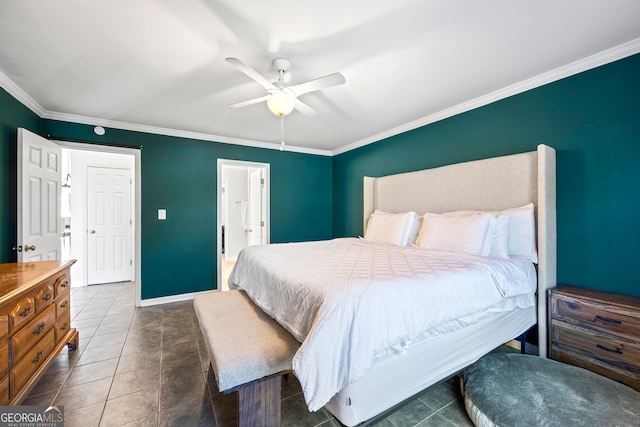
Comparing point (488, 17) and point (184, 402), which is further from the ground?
point (488, 17)

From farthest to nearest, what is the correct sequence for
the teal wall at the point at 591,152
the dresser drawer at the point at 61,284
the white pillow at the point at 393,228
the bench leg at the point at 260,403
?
the white pillow at the point at 393,228 → the dresser drawer at the point at 61,284 → the teal wall at the point at 591,152 → the bench leg at the point at 260,403

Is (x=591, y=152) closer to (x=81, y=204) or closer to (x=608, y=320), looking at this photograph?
(x=608, y=320)

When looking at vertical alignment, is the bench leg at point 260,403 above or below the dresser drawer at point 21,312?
below

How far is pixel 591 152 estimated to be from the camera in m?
2.13

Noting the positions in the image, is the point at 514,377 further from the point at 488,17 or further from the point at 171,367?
the point at 171,367

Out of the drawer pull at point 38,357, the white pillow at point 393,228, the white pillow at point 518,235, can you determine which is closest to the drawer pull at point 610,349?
the white pillow at point 518,235

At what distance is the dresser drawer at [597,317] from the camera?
1.72 metres

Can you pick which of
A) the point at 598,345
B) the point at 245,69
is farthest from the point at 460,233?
the point at 245,69

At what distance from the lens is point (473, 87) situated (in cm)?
257

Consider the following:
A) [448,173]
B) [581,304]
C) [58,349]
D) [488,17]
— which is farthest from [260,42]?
[581,304]

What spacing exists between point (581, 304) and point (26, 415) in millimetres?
3627

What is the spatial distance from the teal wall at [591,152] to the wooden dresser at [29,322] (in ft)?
12.8

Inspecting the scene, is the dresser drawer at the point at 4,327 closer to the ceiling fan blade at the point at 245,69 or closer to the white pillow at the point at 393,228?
the ceiling fan blade at the point at 245,69

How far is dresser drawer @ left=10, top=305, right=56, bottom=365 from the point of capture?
4.96ft
